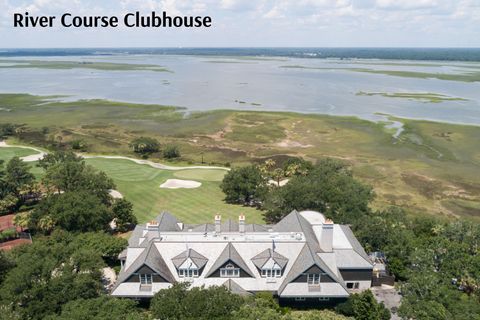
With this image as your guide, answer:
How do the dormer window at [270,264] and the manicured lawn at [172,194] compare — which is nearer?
the dormer window at [270,264]

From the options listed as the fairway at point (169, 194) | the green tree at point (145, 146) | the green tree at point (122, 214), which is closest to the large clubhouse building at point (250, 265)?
the green tree at point (122, 214)

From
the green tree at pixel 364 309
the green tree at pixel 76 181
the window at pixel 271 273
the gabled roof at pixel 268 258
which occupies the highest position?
the green tree at pixel 76 181

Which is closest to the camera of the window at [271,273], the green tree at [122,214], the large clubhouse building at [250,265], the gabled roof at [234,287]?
the gabled roof at [234,287]

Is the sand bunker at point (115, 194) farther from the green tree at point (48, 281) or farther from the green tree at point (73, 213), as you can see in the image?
the green tree at point (48, 281)

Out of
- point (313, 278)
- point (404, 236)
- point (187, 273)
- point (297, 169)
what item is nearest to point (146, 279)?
point (187, 273)

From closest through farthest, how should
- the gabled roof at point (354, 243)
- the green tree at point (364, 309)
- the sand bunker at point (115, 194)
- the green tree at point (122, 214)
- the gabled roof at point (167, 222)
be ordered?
the green tree at point (364, 309)
the gabled roof at point (354, 243)
the gabled roof at point (167, 222)
the green tree at point (122, 214)
the sand bunker at point (115, 194)
